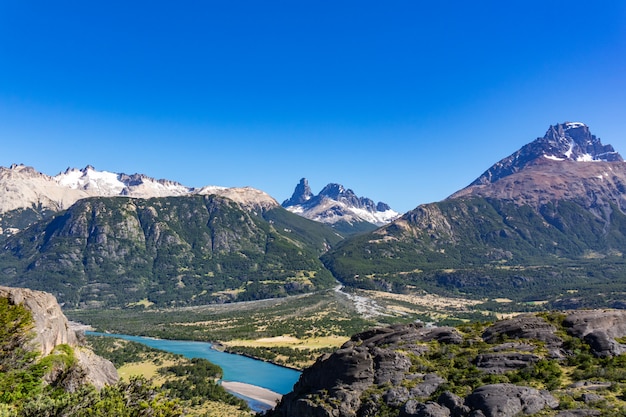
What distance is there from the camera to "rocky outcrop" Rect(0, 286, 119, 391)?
176 feet

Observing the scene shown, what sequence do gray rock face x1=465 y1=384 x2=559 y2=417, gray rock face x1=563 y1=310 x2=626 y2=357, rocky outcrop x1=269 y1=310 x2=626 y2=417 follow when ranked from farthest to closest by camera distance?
gray rock face x1=563 y1=310 x2=626 y2=357, rocky outcrop x1=269 y1=310 x2=626 y2=417, gray rock face x1=465 y1=384 x2=559 y2=417

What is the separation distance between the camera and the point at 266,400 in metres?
97.1

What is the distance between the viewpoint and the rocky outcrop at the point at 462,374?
3941 centimetres

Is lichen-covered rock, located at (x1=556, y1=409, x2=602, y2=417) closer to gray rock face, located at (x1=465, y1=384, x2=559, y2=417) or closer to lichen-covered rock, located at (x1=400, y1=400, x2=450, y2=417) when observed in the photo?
gray rock face, located at (x1=465, y1=384, x2=559, y2=417)

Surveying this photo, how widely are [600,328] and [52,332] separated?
7215 centimetres

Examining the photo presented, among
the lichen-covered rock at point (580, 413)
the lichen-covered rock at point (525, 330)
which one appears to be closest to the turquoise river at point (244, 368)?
the lichen-covered rock at point (525, 330)

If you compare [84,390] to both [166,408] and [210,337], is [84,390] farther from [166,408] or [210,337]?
[210,337]

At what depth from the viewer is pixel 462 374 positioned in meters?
47.5

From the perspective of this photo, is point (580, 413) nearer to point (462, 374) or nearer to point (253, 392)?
point (462, 374)

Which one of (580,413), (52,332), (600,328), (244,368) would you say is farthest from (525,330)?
(244,368)

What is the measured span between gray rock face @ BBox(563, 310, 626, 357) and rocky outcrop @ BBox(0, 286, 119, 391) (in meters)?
60.1

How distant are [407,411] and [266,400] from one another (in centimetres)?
6361

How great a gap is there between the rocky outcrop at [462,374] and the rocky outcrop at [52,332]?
84.6 ft

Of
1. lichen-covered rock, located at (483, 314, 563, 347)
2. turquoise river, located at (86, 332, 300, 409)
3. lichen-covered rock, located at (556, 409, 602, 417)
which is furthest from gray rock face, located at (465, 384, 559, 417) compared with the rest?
turquoise river, located at (86, 332, 300, 409)
